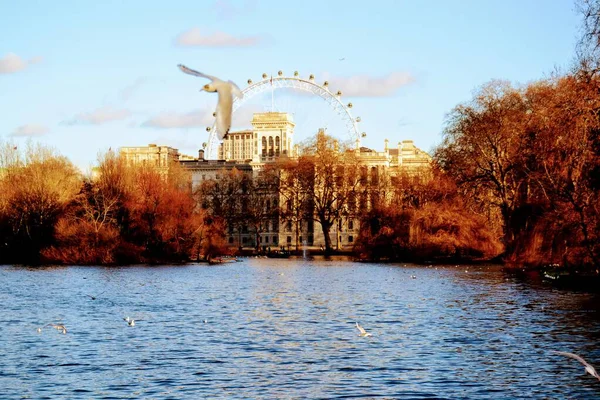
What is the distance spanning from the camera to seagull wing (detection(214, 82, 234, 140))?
1739 cm

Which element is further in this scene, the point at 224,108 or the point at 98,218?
the point at 98,218

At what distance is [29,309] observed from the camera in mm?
38281

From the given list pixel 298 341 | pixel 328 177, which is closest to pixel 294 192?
pixel 328 177

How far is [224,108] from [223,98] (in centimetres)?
25

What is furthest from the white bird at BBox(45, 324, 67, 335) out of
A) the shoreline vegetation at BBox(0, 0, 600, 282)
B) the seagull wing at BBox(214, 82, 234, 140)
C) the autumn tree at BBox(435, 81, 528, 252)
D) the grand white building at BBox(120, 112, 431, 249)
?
the grand white building at BBox(120, 112, 431, 249)

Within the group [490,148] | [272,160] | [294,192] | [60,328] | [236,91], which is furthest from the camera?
[272,160]

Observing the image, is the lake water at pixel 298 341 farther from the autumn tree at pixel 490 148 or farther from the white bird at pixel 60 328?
the autumn tree at pixel 490 148

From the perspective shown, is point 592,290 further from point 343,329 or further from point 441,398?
point 441,398

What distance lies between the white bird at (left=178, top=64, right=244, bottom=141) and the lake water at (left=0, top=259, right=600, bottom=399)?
21.3ft

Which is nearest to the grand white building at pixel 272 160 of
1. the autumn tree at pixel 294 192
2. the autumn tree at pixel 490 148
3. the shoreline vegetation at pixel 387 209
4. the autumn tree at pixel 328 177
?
the autumn tree at pixel 294 192

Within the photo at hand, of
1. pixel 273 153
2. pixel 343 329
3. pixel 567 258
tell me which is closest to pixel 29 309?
pixel 343 329

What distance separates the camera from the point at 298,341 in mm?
29328

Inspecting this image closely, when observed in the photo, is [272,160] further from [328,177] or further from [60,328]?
[60,328]

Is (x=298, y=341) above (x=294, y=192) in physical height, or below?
below
